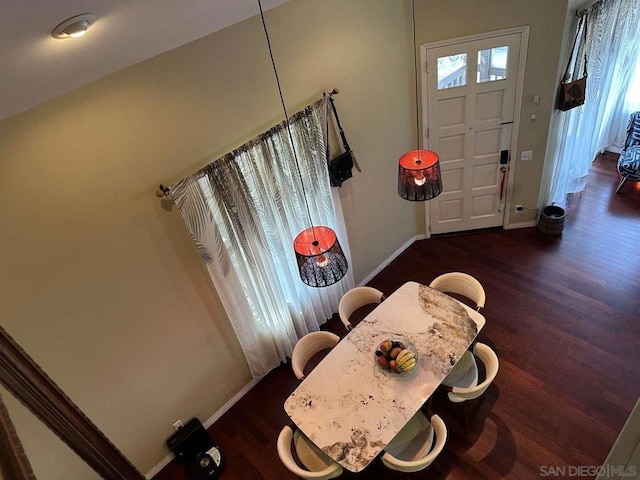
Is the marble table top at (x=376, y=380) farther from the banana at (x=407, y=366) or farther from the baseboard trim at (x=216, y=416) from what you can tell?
the baseboard trim at (x=216, y=416)

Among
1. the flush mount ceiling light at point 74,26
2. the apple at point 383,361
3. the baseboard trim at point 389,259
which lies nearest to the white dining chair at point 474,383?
the apple at point 383,361

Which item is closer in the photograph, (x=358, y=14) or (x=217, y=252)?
(x=217, y=252)

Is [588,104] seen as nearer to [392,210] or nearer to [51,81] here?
[392,210]

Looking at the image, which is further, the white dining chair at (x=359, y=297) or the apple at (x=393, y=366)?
the white dining chair at (x=359, y=297)

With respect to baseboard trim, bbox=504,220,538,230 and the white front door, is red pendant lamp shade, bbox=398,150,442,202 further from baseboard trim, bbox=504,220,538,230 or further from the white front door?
baseboard trim, bbox=504,220,538,230

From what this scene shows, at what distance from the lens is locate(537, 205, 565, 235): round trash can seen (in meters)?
5.18

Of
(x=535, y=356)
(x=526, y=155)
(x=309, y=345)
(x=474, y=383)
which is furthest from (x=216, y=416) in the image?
(x=526, y=155)

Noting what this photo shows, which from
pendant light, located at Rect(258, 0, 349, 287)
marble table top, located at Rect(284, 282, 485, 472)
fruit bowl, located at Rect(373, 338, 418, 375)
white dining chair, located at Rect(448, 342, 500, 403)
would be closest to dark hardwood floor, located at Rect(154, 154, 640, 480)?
white dining chair, located at Rect(448, 342, 500, 403)

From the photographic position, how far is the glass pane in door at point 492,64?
438 cm

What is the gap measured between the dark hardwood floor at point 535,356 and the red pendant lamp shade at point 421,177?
1922 mm

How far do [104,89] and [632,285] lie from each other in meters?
5.24

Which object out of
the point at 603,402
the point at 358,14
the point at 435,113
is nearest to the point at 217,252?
the point at 358,14

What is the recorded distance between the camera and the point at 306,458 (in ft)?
10.4

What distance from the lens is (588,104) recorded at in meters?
5.09
